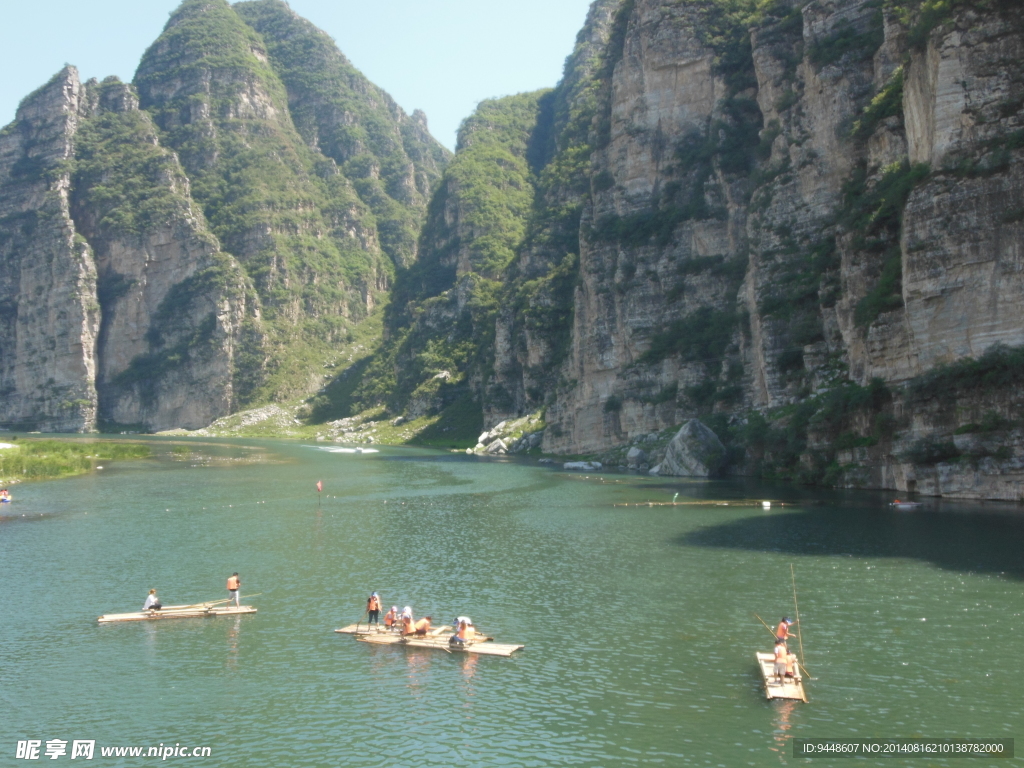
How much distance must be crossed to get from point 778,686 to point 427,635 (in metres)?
12.0

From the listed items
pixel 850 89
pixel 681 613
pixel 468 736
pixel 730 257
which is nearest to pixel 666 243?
pixel 730 257

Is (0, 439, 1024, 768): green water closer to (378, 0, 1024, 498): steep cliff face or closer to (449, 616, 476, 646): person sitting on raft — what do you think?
(449, 616, 476, 646): person sitting on raft

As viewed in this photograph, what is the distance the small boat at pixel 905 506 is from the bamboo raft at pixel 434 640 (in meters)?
34.2

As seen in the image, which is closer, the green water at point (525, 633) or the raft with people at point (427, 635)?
the green water at point (525, 633)

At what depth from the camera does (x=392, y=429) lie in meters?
176

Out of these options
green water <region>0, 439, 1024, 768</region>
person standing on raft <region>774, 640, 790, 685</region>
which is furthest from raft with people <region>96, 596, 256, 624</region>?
person standing on raft <region>774, 640, 790, 685</region>

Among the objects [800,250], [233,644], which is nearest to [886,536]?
[233,644]

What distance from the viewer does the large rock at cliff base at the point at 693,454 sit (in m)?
84.1

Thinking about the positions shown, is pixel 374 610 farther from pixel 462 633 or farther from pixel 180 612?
pixel 180 612

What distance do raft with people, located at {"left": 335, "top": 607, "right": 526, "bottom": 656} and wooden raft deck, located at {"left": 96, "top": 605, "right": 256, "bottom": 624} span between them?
17.1 ft

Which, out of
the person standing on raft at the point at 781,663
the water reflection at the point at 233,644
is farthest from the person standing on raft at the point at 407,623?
the person standing on raft at the point at 781,663

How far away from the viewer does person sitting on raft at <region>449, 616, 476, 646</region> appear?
96.4 ft

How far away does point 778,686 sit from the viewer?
2447 centimetres

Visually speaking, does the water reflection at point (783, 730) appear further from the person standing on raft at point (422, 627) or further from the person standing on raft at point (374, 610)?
the person standing on raft at point (374, 610)
